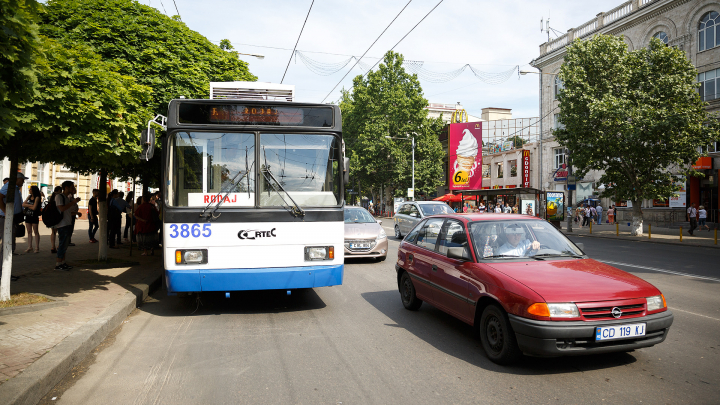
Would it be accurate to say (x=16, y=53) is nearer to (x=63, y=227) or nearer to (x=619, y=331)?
(x=619, y=331)

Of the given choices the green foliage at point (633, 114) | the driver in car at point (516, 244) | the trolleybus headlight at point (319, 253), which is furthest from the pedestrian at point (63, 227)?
the green foliage at point (633, 114)

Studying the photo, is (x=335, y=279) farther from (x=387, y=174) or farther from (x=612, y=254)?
(x=387, y=174)

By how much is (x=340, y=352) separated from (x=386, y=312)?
2035 mm

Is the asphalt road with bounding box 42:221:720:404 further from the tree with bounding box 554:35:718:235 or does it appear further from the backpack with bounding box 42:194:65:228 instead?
the tree with bounding box 554:35:718:235

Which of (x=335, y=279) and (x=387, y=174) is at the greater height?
(x=387, y=174)

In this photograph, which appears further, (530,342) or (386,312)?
(386,312)

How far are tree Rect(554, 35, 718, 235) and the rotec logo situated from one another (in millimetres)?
20044

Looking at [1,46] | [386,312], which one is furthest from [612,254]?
[1,46]

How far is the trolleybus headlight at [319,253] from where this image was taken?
7016mm

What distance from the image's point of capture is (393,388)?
422cm

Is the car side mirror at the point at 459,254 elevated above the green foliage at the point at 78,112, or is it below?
below

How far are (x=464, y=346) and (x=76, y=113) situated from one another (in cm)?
572

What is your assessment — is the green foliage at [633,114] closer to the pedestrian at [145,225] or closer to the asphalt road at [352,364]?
the asphalt road at [352,364]

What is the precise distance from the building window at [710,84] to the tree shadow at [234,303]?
30098mm
